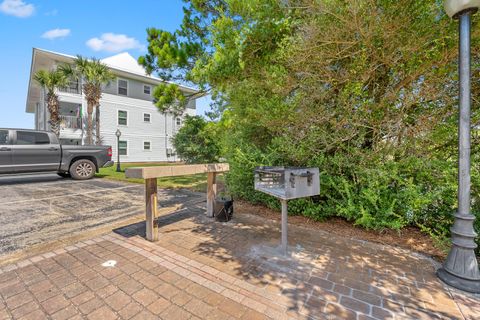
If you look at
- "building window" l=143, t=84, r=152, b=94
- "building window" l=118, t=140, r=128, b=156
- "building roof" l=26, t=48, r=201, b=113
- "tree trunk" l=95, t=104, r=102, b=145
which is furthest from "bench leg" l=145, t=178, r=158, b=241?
"building window" l=143, t=84, r=152, b=94

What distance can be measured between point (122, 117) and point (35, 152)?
9.99m

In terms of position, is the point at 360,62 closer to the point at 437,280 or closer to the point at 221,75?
the point at 221,75

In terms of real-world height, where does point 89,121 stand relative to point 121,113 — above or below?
below

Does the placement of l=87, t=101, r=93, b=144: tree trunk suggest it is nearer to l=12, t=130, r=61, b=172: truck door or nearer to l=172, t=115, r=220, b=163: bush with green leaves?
l=12, t=130, r=61, b=172: truck door

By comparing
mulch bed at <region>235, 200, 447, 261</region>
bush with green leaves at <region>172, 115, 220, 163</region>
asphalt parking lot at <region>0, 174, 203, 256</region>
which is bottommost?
mulch bed at <region>235, 200, 447, 261</region>

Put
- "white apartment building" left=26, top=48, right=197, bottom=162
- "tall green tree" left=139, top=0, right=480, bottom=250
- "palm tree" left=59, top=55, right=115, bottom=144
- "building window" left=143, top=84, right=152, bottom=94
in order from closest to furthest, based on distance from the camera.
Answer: "tall green tree" left=139, top=0, right=480, bottom=250
"palm tree" left=59, top=55, right=115, bottom=144
"white apartment building" left=26, top=48, right=197, bottom=162
"building window" left=143, top=84, right=152, bottom=94

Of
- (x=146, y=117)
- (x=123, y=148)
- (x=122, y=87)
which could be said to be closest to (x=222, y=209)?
(x=123, y=148)

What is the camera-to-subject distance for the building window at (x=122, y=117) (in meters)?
16.3

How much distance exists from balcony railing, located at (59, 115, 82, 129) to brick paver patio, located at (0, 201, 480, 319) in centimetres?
1473

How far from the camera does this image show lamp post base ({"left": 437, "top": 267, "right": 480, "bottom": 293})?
2145mm

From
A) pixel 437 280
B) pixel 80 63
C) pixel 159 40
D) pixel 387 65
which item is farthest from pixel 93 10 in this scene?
pixel 437 280

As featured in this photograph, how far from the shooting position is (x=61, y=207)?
4.79 m

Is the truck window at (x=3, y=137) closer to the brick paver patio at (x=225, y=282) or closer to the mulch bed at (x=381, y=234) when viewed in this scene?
the brick paver patio at (x=225, y=282)

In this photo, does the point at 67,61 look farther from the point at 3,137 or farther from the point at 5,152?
the point at 5,152
